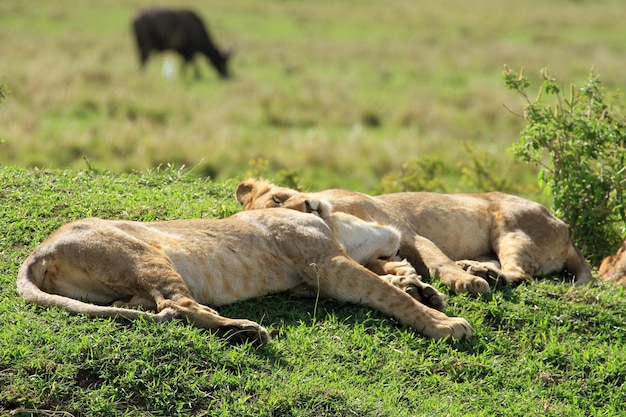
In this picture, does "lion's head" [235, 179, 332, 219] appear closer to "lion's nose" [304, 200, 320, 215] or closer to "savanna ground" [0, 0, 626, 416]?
"lion's nose" [304, 200, 320, 215]

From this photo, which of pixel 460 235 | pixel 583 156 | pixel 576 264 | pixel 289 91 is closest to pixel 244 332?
pixel 460 235

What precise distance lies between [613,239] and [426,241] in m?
2.15

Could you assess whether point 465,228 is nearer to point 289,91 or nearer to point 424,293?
point 424,293

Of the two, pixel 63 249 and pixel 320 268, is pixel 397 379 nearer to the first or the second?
pixel 320 268

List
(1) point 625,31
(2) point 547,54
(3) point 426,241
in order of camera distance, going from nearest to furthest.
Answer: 1. (3) point 426,241
2. (2) point 547,54
3. (1) point 625,31

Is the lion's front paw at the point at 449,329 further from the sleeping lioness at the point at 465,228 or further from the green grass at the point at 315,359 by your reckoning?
the sleeping lioness at the point at 465,228

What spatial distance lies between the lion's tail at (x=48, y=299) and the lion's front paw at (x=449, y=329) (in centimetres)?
178

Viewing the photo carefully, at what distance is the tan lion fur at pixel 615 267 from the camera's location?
7.38m

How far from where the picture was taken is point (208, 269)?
19.6 ft

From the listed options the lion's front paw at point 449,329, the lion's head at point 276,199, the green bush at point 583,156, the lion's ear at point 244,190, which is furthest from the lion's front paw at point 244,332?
the green bush at point 583,156

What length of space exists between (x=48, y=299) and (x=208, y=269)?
1.06 meters

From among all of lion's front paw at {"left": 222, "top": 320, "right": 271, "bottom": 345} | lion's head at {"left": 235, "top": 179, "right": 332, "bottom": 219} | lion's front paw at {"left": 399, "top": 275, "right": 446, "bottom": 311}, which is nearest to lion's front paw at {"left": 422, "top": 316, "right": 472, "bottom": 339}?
lion's front paw at {"left": 399, "top": 275, "right": 446, "bottom": 311}

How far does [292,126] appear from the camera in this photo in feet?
61.8

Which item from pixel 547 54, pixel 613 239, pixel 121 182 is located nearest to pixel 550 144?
pixel 613 239
